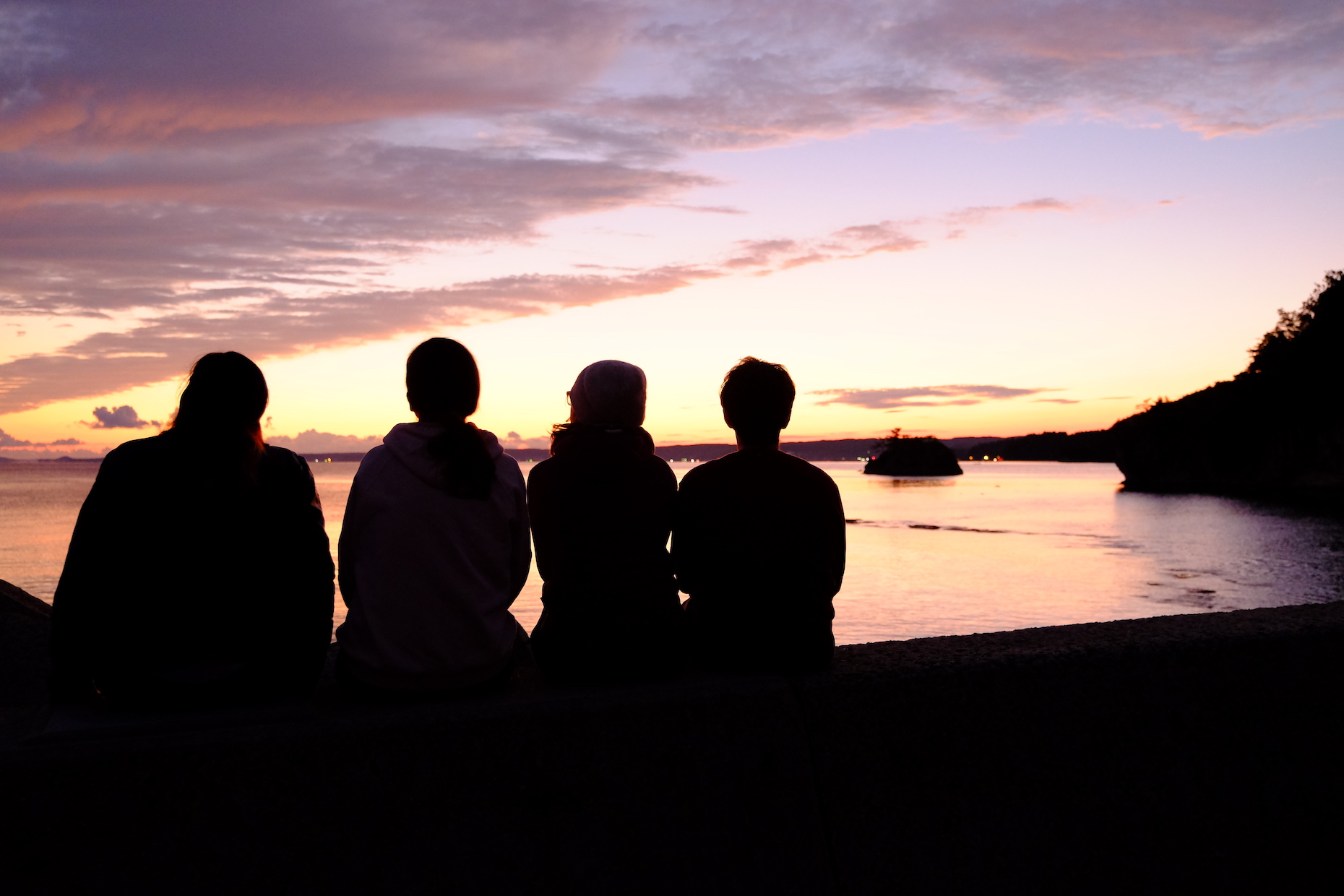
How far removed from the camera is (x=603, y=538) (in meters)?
2.84

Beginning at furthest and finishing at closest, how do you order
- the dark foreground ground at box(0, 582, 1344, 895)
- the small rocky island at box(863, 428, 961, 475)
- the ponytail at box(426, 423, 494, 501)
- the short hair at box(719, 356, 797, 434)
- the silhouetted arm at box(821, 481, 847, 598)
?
the small rocky island at box(863, 428, 961, 475) → the short hair at box(719, 356, 797, 434) → the silhouetted arm at box(821, 481, 847, 598) → the ponytail at box(426, 423, 494, 501) → the dark foreground ground at box(0, 582, 1344, 895)

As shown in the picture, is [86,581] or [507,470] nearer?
[86,581]

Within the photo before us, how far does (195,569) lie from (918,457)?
611ft

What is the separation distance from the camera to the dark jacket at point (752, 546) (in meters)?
2.85

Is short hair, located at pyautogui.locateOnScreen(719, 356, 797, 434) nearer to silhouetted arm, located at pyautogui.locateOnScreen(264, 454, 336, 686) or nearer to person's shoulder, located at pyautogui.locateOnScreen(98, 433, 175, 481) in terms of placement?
silhouetted arm, located at pyautogui.locateOnScreen(264, 454, 336, 686)

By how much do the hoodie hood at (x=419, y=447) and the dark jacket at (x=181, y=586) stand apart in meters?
0.34

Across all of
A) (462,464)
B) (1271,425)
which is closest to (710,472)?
(462,464)

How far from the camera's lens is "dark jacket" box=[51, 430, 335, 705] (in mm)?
2361

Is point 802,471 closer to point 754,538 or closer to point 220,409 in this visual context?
point 754,538

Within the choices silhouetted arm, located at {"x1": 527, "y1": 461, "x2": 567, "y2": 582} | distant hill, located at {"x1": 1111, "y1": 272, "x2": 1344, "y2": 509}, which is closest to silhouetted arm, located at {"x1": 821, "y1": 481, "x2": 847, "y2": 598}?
silhouetted arm, located at {"x1": 527, "y1": 461, "x2": 567, "y2": 582}

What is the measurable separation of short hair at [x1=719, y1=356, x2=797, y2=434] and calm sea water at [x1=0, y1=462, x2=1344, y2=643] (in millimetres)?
1888

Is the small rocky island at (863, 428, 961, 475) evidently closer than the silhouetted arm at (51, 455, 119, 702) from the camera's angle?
No

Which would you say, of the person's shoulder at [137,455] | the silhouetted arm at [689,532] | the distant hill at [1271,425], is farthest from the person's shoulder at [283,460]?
the distant hill at [1271,425]

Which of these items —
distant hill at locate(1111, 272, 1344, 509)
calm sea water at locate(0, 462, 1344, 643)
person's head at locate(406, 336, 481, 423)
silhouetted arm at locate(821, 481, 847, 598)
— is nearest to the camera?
person's head at locate(406, 336, 481, 423)
